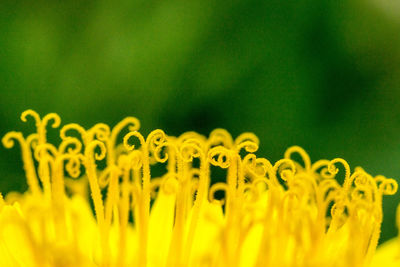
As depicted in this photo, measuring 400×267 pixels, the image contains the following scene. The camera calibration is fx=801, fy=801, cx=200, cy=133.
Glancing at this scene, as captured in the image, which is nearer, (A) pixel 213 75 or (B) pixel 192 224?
(B) pixel 192 224

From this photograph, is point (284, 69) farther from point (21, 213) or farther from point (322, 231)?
point (21, 213)

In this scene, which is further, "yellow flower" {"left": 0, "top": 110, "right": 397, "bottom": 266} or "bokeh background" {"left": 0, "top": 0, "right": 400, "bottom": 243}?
"bokeh background" {"left": 0, "top": 0, "right": 400, "bottom": 243}

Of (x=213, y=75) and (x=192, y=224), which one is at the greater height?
(x=213, y=75)

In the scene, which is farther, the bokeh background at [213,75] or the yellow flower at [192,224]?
the bokeh background at [213,75]

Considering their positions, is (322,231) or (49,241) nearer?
(49,241)

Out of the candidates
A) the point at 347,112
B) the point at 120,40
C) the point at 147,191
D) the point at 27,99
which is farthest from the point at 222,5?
the point at 147,191

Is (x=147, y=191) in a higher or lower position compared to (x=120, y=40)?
lower

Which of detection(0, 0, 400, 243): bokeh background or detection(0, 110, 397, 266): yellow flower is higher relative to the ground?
detection(0, 0, 400, 243): bokeh background

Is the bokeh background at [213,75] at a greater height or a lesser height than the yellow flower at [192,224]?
greater
